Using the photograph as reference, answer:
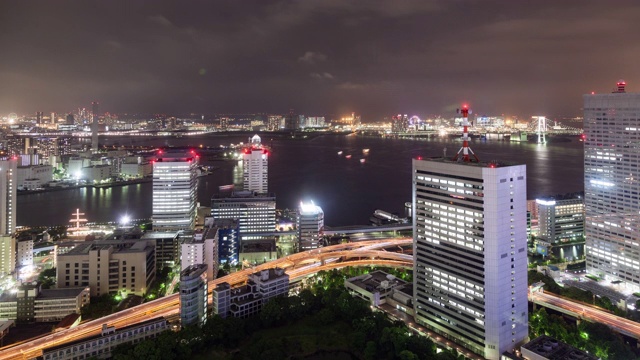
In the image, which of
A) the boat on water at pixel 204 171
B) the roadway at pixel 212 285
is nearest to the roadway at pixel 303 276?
the roadway at pixel 212 285

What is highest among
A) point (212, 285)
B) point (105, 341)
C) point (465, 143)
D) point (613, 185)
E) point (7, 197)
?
point (465, 143)

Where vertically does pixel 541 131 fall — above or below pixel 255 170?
above

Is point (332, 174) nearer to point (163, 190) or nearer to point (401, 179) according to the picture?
point (401, 179)

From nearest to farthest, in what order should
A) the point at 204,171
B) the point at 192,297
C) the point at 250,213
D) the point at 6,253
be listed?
the point at 192,297 < the point at 6,253 < the point at 250,213 < the point at 204,171

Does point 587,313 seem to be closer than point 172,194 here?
Yes

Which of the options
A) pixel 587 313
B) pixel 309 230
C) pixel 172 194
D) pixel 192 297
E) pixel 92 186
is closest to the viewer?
pixel 192 297

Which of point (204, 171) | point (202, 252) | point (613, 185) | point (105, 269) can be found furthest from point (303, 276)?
point (204, 171)

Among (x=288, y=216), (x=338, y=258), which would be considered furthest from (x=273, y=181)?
(x=338, y=258)

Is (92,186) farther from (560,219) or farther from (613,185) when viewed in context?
(613,185)
